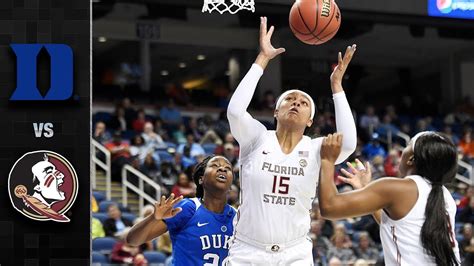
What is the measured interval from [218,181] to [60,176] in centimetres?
165

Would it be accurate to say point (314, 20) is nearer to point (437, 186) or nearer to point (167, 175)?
point (437, 186)

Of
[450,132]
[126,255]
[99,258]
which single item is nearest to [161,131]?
[450,132]

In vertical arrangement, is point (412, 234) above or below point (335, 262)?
above

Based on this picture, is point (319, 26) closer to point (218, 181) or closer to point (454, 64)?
point (218, 181)

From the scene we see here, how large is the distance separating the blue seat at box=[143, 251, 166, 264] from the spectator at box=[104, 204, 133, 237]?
2.79ft

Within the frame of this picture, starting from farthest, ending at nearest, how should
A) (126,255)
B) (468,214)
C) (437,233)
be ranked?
1. (468,214)
2. (126,255)
3. (437,233)

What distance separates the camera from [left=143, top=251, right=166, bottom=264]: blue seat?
38.2 ft

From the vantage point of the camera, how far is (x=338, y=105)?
5.88 meters

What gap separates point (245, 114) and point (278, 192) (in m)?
0.52

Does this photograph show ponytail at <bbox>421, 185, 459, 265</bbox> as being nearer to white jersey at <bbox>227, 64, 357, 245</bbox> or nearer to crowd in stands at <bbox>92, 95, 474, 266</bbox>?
white jersey at <bbox>227, 64, 357, 245</bbox>

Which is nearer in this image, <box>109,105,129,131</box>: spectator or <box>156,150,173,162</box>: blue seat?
<box>156,150,173,162</box>: blue seat

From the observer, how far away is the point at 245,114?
5.96m

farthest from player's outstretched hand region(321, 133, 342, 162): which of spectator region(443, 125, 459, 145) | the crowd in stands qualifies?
spectator region(443, 125, 459, 145)

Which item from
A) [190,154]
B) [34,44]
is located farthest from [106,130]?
[34,44]
